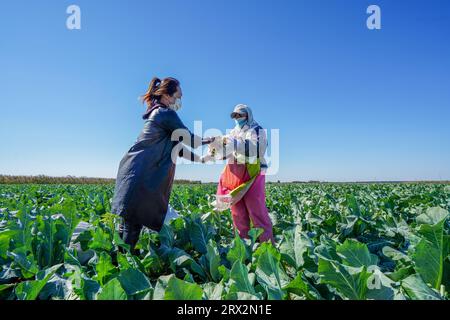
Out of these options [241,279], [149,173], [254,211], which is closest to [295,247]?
[241,279]

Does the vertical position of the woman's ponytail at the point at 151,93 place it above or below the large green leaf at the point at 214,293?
above

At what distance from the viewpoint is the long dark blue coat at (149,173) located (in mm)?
2521

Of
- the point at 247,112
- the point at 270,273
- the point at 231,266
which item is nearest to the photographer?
the point at 270,273

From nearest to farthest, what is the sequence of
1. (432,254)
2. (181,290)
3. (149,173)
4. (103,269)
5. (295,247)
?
(181,290), (432,254), (103,269), (295,247), (149,173)

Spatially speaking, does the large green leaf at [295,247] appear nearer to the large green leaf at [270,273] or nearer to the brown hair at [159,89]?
the large green leaf at [270,273]

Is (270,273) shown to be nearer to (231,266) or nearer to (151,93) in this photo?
(231,266)

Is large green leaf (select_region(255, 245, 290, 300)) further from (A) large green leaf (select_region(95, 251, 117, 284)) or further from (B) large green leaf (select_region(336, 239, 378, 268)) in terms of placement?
(A) large green leaf (select_region(95, 251, 117, 284))

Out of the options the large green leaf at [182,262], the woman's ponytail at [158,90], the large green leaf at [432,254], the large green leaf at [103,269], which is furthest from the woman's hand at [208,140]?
the large green leaf at [432,254]

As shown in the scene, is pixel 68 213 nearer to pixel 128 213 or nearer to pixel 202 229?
pixel 128 213

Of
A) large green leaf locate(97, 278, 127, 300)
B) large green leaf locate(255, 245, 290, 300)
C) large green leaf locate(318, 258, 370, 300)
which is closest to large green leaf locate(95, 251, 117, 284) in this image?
large green leaf locate(97, 278, 127, 300)

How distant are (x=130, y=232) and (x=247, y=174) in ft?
4.92

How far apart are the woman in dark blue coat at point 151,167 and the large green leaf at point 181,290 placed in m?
1.55

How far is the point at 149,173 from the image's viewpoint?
8.38 ft
